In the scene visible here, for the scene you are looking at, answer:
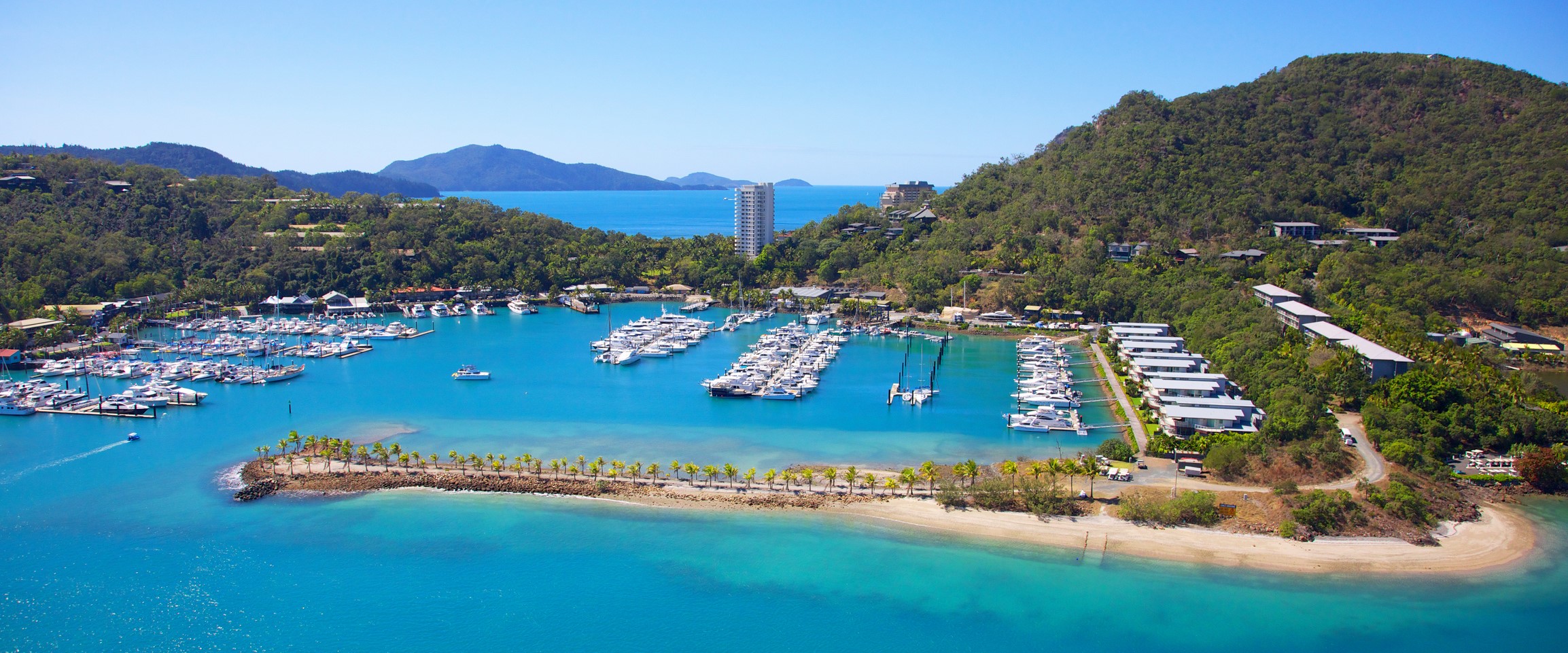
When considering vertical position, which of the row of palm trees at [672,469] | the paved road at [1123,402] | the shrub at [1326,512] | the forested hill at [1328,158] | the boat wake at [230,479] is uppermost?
the forested hill at [1328,158]

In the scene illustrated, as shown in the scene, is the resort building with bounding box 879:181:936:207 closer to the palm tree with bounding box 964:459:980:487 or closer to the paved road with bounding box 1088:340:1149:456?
the paved road with bounding box 1088:340:1149:456

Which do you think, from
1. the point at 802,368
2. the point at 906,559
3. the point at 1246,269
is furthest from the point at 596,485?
the point at 1246,269

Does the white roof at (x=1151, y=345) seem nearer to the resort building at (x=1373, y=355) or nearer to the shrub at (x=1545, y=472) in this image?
the resort building at (x=1373, y=355)

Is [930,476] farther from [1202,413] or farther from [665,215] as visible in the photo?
[665,215]

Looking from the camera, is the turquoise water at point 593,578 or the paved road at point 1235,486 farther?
the paved road at point 1235,486

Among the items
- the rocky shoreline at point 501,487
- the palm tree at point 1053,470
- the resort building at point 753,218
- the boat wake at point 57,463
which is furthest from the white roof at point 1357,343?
the resort building at point 753,218

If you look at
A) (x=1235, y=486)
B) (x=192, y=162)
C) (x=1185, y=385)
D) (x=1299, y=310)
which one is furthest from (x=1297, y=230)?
(x=192, y=162)

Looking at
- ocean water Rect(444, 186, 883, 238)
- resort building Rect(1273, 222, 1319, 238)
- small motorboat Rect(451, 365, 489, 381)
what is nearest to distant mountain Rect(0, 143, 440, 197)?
ocean water Rect(444, 186, 883, 238)

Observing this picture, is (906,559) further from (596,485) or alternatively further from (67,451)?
(67,451)
